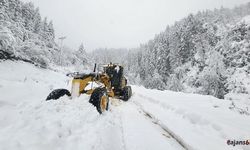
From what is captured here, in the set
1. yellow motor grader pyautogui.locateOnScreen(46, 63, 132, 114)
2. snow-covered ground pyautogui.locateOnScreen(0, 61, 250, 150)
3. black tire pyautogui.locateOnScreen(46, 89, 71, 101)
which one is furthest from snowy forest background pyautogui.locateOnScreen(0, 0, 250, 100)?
snow-covered ground pyautogui.locateOnScreen(0, 61, 250, 150)

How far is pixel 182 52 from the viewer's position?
72500 millimetres

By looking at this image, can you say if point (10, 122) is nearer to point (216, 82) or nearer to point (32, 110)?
point (32, 110)

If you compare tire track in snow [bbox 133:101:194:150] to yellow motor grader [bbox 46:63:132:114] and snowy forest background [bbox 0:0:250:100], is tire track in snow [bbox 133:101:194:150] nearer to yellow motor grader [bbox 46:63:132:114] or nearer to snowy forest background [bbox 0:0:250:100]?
yellow motor grader [bbox 46:63:132:114]

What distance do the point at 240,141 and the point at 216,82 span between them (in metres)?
30.2

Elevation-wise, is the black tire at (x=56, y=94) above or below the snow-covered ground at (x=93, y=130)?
above

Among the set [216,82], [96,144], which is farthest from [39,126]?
[216,82]

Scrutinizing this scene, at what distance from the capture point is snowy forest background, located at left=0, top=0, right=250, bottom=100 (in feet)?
57.7

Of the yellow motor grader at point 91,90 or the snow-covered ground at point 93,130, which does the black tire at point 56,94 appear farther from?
the snow-covered ground at point 93,130

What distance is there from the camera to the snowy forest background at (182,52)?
1758cm

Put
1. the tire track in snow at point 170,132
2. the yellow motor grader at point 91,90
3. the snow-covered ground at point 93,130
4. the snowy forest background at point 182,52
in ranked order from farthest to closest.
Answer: the snowy forest background at point 182,52
the yellow motor grader at point 91,90
the tire track in snow at point 170,132
the snow-covered ground at point 93,130

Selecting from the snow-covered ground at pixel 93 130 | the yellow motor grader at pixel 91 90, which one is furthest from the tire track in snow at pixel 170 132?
the yellow motor grader at pixel 91 90

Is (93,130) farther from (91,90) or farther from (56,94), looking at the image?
(91,90)

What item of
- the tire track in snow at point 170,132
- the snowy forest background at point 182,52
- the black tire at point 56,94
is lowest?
the tire track in snow at point 170,132

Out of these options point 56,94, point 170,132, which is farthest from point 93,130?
point 56,94
